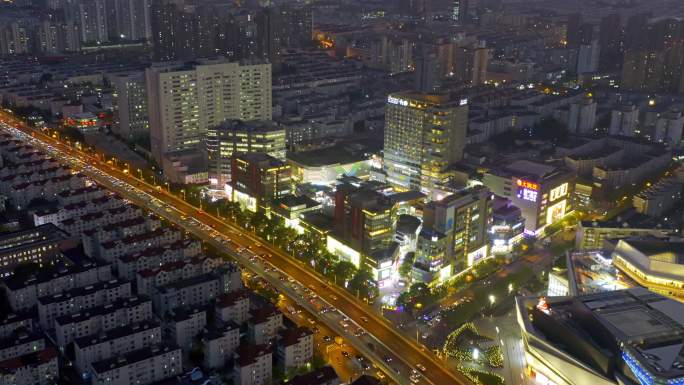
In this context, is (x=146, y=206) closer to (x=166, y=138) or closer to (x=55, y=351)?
(x=166, y=138)

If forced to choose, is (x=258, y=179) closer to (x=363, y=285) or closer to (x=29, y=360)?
(x=363, y=285)

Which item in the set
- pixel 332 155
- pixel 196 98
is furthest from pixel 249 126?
pixel 196 98

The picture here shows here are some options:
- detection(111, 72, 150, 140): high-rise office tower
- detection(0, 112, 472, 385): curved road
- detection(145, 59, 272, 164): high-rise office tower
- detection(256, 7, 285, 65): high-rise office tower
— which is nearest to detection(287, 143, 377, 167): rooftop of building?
detection(145, 59, 272, 164): high-rise office tower

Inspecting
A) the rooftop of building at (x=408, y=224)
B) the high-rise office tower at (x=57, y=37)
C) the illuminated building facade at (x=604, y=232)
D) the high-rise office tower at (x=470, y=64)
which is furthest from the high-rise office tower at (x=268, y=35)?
the illuminated building facade at (x=604, y=232)

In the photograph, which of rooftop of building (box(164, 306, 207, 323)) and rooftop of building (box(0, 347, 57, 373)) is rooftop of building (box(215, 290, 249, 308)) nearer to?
rooftop of building (box(164, 306, 207, 323))

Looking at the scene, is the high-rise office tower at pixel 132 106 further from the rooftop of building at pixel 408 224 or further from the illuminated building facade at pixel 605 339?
the illuminated building facade at pixel 605 339
